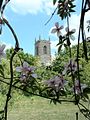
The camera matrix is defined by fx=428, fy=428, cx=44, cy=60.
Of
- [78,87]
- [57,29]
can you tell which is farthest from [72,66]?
[57,29]

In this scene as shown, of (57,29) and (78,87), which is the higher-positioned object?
(57,29)

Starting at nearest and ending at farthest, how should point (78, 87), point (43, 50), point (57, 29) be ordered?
1. point (78, 87)
2. point (57, 29)
3. point (43, 50)

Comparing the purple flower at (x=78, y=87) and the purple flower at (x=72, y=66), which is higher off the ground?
the purple flower at (x=72, y=66)

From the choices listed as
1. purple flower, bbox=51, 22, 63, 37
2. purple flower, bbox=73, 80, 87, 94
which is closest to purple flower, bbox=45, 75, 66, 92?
purple flower, bbox=73, 80, 87, 94

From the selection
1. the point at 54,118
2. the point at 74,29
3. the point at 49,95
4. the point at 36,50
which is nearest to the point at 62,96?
the point at 49,95

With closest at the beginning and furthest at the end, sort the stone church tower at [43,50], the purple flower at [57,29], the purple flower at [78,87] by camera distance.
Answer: the purple flower at [78,87] < the purple flower at [57,29] < the stone church tower at [43,50]

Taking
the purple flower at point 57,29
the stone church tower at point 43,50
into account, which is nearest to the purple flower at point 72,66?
the purple flower at point 57,29

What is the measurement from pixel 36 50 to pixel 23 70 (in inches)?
2064

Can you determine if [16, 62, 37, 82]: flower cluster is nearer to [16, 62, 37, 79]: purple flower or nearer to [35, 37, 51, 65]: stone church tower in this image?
[16, 62, 37, 79]: purple flower

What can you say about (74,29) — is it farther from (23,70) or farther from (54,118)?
(54,118)

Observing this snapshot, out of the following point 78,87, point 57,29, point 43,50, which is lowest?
point 78,87

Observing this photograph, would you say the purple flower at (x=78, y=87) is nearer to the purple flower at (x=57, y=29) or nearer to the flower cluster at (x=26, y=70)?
the flower cluster at (x=26, y=70)

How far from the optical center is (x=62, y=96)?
1.28 meters

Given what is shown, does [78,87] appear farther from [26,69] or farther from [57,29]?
[57,29]
